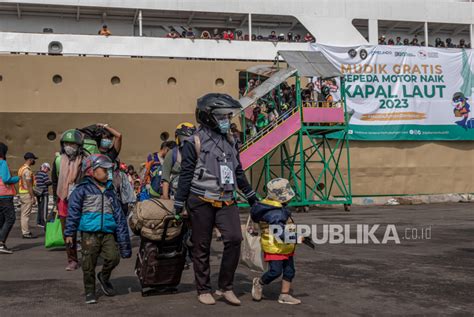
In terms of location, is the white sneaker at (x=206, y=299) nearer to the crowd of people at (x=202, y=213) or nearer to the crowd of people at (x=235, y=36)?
the crowd of people at (x=202, y=213)

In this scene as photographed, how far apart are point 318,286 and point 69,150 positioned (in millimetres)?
3098

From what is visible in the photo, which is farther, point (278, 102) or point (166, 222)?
point (278, 102)

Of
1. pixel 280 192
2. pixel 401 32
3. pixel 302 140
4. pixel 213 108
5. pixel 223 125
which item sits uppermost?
pixel 401 32

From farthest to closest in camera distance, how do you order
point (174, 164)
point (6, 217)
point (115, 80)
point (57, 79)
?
point (115, 80) < point (57, 79) < point (6, 217) < point (174, 164)

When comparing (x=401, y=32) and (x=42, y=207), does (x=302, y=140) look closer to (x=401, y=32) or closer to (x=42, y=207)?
(x=42, y=207)

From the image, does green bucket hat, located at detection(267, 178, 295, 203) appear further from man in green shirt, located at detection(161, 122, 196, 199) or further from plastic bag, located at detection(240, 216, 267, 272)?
man in green shirt, located at detection(161, 122, 196, 199)

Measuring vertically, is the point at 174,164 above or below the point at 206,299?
above

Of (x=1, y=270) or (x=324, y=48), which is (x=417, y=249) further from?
(x=324, y=48)

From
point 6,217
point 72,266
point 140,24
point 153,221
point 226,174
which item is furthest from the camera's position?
point 140,24

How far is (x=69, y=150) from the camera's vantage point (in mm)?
6059

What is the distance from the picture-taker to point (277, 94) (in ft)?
52.9

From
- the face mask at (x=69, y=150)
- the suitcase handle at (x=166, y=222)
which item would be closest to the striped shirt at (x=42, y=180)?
the face mask at (x=69, y=150)

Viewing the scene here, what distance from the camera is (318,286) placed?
4965mm

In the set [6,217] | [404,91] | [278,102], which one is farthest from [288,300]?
[404,91]
